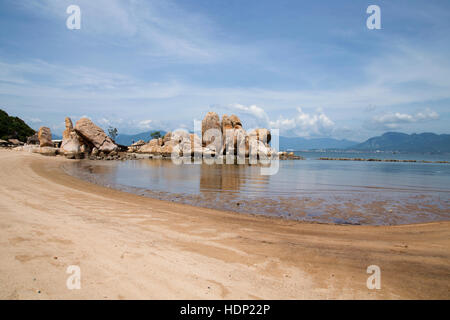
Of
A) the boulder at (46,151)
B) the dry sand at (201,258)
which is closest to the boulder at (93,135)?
the boulder at (46,151)

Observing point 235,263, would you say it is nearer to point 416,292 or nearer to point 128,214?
point 416,292

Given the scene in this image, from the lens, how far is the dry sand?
3.64 meters

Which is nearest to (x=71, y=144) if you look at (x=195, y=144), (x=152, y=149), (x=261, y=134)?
(x=152, y=149)

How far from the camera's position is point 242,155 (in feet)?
223

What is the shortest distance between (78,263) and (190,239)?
246 centimetres

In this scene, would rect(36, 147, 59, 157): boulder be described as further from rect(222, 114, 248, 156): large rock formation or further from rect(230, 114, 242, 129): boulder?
rect(230, 114, 242, 129): boulder

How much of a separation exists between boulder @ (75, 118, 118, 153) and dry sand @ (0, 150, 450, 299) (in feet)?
165

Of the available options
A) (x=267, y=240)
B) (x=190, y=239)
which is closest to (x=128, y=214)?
(x=190, y=239)

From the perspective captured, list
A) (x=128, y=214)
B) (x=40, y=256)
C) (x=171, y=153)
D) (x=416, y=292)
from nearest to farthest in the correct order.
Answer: (x=416, y=292)
(x=40, y=256)
(x=128, y=214)
(x=171, y=153)

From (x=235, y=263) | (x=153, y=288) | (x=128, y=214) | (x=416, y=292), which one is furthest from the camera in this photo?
(x=128, y=214)

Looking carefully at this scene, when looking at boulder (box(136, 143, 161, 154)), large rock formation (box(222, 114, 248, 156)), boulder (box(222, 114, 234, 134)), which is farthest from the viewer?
boulder (box(136, 143, 161, 154))

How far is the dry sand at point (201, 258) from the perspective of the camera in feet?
11.9

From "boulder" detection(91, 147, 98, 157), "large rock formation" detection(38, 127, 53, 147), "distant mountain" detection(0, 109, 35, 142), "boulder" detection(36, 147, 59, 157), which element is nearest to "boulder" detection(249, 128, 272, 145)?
"boulder" detection(91, 147, 98, 157)

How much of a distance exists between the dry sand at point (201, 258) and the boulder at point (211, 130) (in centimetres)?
5933
